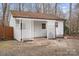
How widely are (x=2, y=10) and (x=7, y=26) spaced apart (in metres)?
0.22

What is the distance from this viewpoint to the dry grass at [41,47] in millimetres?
2545

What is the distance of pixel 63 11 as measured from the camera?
102 inches

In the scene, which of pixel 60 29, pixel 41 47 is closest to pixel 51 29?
pixel 60 29

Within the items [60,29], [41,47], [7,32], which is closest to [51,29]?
[60,29]

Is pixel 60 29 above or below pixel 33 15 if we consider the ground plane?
below

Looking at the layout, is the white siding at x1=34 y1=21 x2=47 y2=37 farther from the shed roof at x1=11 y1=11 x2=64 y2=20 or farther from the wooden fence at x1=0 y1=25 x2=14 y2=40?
the wooden fence at x1=0 y1=25 x2=14 y2=40

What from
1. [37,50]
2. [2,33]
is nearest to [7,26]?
[2,33]

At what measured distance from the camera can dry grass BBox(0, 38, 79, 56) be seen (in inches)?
100

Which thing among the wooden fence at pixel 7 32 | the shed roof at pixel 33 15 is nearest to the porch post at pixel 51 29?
the shed roof at pixel 33 15

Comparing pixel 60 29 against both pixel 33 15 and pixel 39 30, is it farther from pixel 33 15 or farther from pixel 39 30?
pixel 33 15

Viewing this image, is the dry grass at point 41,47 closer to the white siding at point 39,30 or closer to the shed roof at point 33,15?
the white siding at point 39,30

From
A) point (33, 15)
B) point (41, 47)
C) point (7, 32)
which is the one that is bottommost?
point (41, 47)

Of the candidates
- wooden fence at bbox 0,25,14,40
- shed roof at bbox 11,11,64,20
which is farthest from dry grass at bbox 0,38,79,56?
shed roof at bbox 11,11,64,20

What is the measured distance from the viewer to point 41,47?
256 cm
